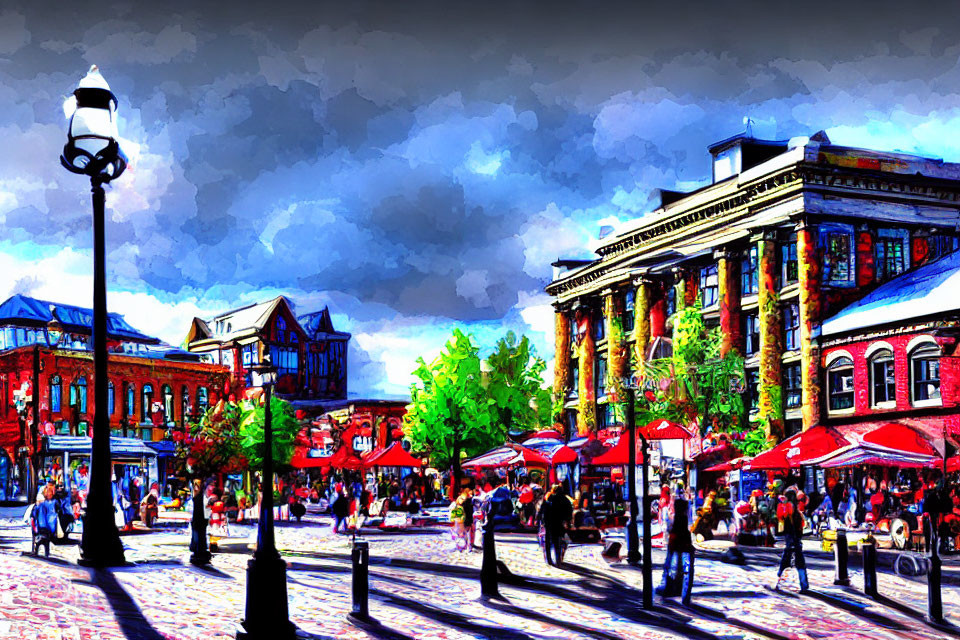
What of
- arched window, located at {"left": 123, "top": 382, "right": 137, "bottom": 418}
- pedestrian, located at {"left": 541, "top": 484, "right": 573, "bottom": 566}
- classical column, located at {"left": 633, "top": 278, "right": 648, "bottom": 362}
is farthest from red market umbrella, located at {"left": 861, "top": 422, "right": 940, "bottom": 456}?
arched window, located at {"left": 123, "top": 382, "right": 137, "bottom": 418}

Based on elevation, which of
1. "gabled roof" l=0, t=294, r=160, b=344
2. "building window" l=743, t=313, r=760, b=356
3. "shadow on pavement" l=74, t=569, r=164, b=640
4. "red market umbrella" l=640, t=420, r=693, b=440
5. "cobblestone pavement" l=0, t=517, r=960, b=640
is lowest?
"cobblestone pavement" l=0, t=517, r=960, b=640

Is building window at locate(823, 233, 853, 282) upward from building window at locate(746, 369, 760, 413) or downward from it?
upward

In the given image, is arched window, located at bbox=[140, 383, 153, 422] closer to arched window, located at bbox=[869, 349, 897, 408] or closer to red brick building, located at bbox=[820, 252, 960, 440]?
red brick building, located at bbox=[820, 252, 960, 440]

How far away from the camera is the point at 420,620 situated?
48.0 feet

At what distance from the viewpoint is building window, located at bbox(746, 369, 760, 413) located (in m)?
48.7

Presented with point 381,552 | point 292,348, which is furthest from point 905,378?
point 292,348

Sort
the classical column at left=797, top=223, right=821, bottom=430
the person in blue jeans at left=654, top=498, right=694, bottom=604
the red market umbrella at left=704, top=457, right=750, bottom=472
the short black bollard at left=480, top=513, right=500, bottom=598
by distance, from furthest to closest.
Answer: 1. the classical column at left=797, top=223, right=821, bottom=430
2. the red market umbrella at left=704, top=457, right=750, bottom=472
3. the short black bollard at left=480, top=513, right=500, bottom=598
4. the person in blue jeans at left=654, top=498, right=694, bottom=604

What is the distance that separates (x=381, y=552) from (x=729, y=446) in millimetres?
19179

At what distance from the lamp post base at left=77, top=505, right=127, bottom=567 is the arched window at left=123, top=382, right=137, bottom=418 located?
2400 inches

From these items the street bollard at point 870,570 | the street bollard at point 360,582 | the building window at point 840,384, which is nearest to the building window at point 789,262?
the building window at point 840,384

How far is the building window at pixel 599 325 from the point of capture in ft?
201

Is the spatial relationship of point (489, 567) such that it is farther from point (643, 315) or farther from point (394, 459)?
point (643, 315)

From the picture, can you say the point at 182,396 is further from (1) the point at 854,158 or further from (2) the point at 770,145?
(1) the point at 854,158

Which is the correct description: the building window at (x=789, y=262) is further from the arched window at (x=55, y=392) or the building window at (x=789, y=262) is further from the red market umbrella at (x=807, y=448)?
the arched window at (x=55, y=392)
